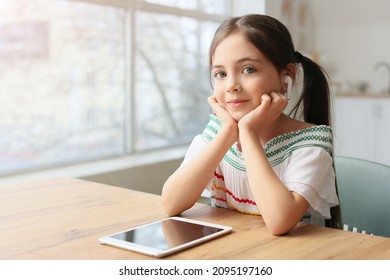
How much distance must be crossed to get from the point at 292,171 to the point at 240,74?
0.25 metres

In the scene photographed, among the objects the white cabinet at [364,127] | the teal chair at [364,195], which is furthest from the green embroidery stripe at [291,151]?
the white cabinet at [364,127]

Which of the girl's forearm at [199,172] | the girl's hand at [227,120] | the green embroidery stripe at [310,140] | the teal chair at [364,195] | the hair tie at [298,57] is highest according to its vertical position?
the hair tie at [298,57]

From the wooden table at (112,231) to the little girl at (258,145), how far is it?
60 mm

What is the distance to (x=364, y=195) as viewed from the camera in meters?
1.41

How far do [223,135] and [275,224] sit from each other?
11.7 inches

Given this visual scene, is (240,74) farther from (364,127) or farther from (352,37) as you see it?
(352,37)

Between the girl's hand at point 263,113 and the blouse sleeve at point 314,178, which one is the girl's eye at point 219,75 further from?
the blouse sleeve at point 314,178

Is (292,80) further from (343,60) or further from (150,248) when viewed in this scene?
(343,60)

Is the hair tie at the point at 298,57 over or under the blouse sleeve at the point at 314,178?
over

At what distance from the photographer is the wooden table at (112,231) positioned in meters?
0.92

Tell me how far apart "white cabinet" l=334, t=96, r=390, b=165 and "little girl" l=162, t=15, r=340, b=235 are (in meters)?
2.92

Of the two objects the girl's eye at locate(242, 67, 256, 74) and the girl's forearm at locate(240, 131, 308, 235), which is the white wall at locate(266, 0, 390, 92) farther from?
the girl's forearm at locate(240, 131, 308, 235)

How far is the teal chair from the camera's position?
136 cm
